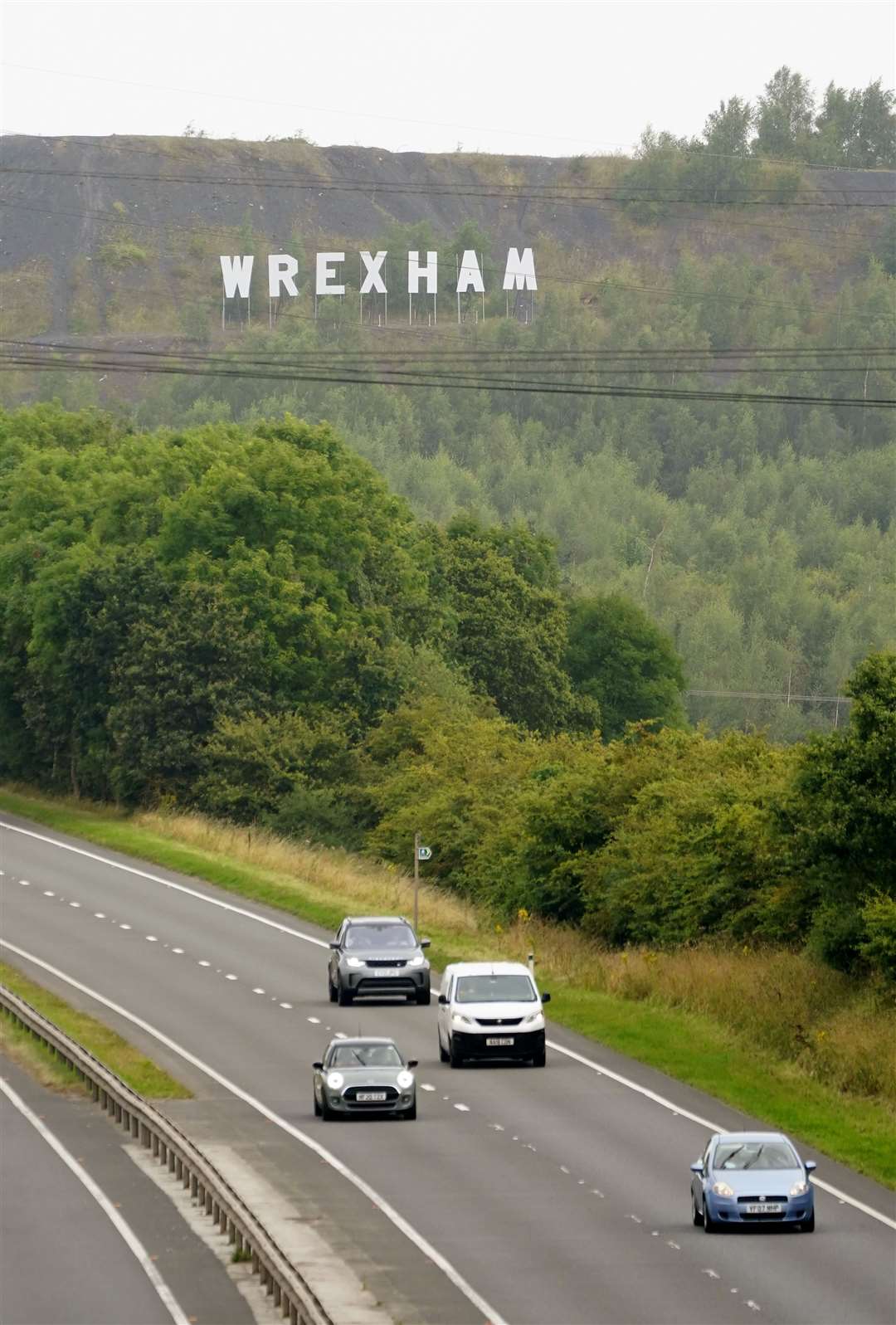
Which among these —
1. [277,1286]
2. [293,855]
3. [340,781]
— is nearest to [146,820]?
[340,781]

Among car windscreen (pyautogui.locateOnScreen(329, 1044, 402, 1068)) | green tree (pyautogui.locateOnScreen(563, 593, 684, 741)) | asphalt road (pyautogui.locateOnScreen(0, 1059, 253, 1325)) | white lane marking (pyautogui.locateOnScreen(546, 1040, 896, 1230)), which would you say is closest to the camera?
asphalt road (pyautogui.locateOnScreen(0, 1059, 253, 1325))

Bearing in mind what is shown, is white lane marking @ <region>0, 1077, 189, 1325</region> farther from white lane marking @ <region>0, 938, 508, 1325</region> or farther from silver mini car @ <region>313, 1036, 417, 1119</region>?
silver mini car @ <region>313, 1036, 417, 1119</region>

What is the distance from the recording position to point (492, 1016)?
1419 inches

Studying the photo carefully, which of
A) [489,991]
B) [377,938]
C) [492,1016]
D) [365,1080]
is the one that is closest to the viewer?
[365,1080]

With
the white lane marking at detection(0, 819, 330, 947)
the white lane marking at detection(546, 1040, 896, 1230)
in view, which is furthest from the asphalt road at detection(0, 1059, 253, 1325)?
the white lane marking at detection(0, 819, 330, 947)

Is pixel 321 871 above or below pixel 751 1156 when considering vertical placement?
below

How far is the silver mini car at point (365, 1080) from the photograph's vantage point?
31594mm

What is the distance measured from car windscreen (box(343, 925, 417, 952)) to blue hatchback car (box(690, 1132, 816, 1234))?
19319mm

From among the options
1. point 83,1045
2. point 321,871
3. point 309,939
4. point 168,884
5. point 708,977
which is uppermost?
point 708,977

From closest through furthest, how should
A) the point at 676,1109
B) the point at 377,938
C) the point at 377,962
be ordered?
1. the point at 676,1109
2. the point at 377,962
3. the point at 377,938

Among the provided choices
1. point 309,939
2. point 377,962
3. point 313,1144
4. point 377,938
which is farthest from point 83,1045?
point 309,939

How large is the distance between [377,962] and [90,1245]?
61.7 feet

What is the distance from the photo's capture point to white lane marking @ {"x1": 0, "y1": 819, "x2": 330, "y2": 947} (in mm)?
53719

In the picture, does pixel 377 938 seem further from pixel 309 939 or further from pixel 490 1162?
pixel 490 1162
